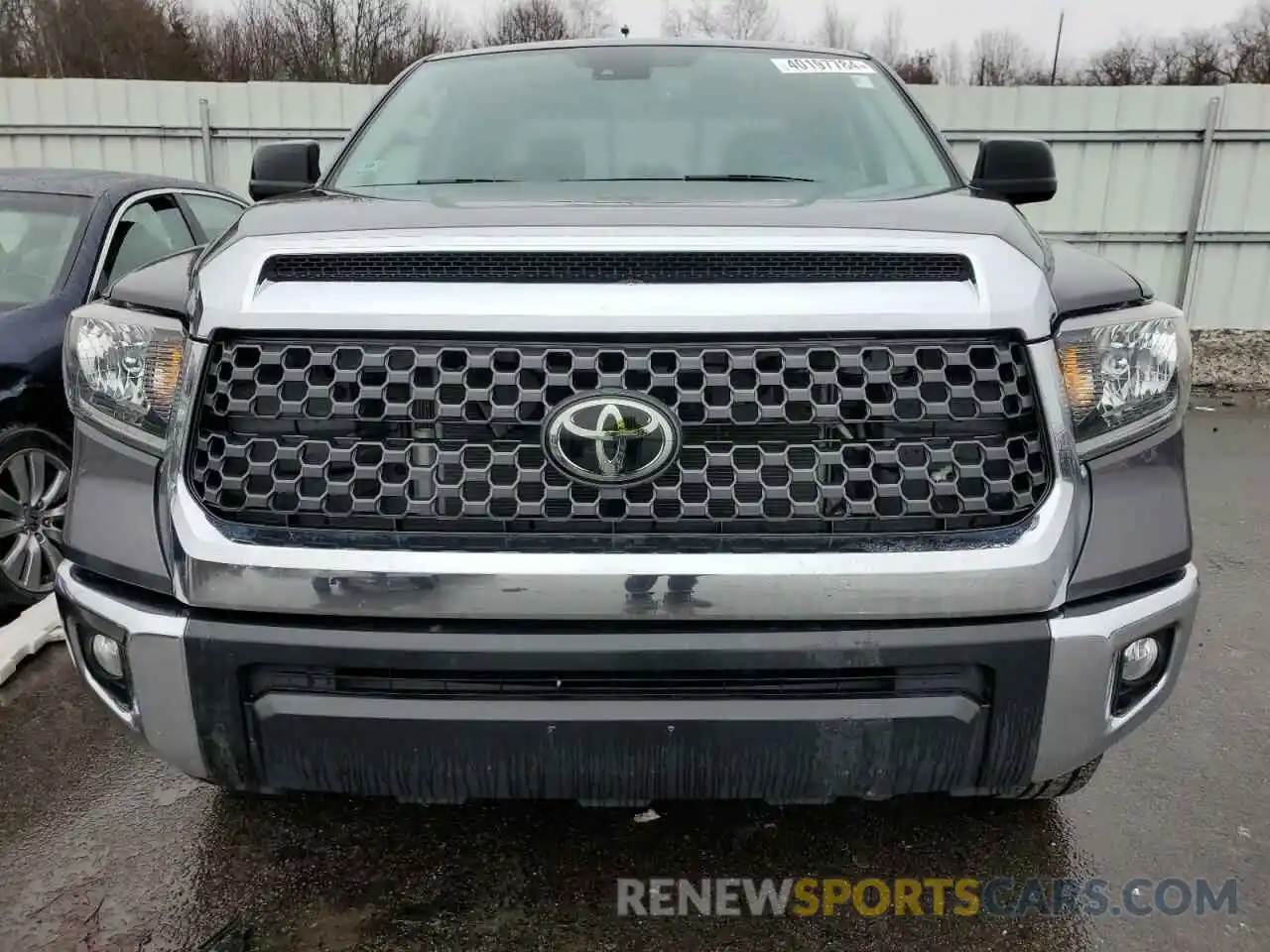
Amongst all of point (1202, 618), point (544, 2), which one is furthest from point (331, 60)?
point (1202, 618)

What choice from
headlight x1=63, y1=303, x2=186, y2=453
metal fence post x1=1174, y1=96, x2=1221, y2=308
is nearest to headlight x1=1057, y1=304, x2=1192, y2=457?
headlight x1=63, y1=303, x2=186, y2=453

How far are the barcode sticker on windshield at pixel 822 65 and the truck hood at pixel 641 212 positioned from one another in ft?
3.39

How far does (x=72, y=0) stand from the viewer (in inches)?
1587

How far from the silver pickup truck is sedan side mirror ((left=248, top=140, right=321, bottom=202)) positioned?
1322 millimetres

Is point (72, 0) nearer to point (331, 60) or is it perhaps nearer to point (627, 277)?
point (331, 60)

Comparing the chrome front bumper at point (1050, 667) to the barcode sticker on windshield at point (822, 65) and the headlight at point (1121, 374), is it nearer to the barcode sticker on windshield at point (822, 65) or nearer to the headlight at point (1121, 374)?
the headlight at point (1121, 374)

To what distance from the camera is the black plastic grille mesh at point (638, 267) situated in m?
1.74

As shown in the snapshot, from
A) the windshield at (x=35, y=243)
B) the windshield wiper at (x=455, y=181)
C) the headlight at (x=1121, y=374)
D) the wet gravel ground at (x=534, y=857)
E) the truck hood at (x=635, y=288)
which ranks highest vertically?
the windshield wiper at (x=455, y=181)

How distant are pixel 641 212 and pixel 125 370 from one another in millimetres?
1101

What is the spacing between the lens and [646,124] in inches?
115

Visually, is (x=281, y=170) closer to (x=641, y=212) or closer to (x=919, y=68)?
(x=641, y=212)

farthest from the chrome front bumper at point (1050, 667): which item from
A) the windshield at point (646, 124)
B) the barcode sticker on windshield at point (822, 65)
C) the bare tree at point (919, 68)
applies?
the bare tree at point (919, 68)

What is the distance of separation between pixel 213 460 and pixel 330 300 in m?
0.38
